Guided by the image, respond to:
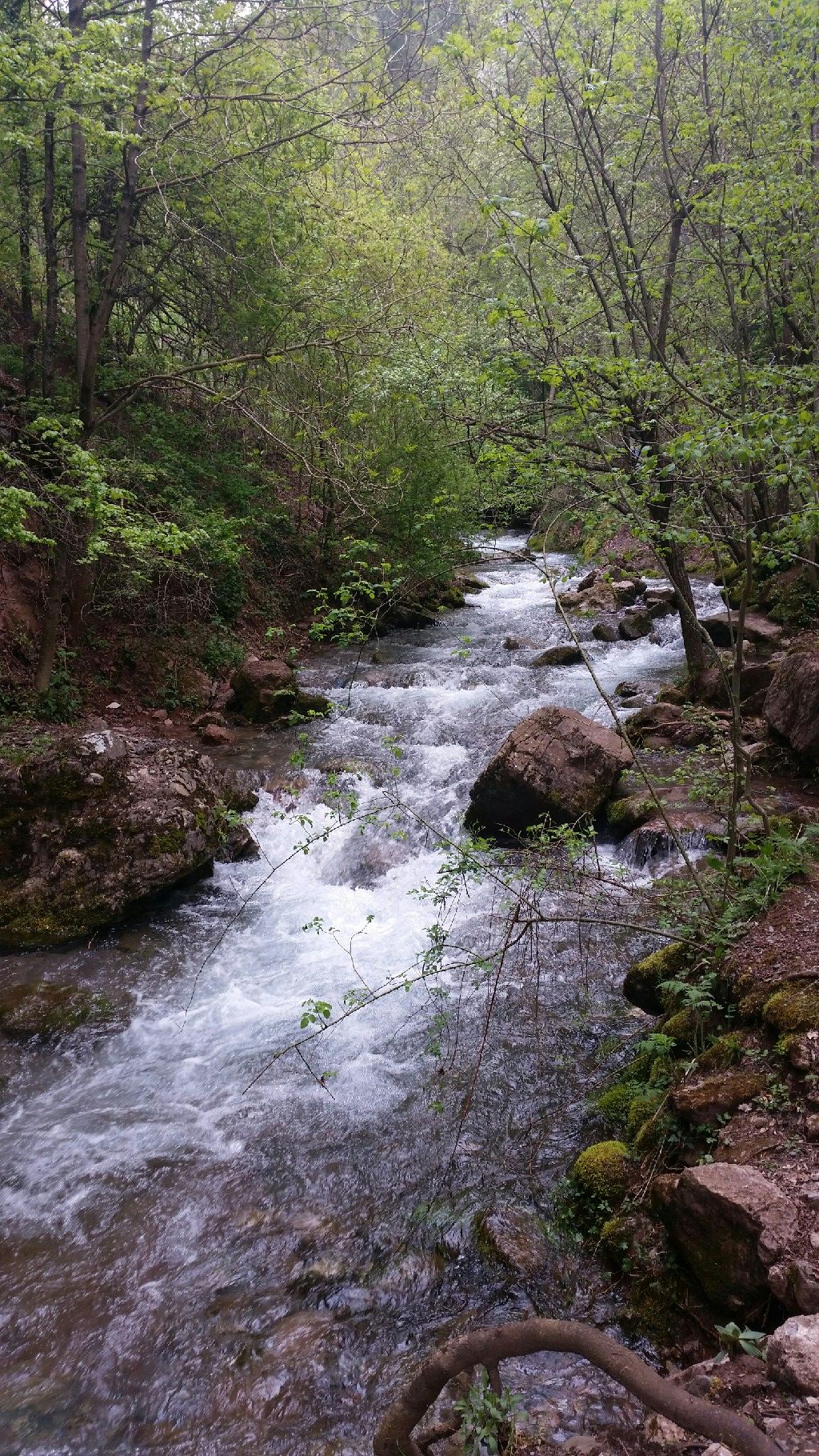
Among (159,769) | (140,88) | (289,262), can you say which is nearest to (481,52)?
(140,88)

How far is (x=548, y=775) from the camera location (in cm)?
802

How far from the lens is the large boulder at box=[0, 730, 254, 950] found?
21.9 ft

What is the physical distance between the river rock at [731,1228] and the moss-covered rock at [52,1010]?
4.40 meters

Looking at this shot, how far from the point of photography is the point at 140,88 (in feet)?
26.6

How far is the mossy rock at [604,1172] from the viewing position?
371 cm

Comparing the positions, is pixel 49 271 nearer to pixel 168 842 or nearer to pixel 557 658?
pixel 168 842

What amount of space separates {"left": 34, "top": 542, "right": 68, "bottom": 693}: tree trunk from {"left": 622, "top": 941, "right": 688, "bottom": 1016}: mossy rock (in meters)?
7.64

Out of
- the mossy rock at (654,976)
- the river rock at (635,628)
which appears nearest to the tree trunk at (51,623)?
the mossy rock at (654,976)

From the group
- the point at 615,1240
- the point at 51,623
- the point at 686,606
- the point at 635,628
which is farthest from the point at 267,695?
the point at 615,1240

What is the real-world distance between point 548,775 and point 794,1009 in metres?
4.58

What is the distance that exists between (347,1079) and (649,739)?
5736 millimetres

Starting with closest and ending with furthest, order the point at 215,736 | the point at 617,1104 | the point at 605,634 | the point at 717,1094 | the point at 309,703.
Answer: the point at 717,1094 < the point at 617,1104 < the point at 215,736 < the point at 309,703 < the point at 605,634

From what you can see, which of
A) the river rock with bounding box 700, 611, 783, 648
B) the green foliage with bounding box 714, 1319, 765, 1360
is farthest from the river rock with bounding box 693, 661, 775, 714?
the green foliage with bounding box 714, 1319, 765, 1360

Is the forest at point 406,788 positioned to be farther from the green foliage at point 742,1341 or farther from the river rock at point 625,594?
the river rock at point 625,594
